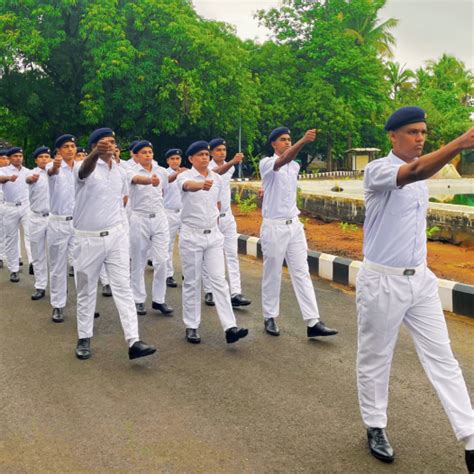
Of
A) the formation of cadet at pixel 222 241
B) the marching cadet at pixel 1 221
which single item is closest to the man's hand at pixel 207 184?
the formation of cadet at pixel 222 241

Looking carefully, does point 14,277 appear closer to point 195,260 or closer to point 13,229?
point 13,229

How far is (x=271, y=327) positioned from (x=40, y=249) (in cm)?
331

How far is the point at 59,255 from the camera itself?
691 cm

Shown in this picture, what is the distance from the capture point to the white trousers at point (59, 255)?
6602 millimetres

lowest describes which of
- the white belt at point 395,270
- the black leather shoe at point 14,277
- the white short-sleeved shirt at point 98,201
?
the black leather shoe at point 14,277

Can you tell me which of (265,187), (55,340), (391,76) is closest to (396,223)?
(265,187)

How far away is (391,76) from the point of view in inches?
1844

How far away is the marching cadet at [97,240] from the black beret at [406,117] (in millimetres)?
2631

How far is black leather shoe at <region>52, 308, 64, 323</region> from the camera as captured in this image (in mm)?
6434

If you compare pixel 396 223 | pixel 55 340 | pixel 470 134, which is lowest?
pixel 55 340

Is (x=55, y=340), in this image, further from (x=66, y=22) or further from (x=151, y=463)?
(x=66, y=22)

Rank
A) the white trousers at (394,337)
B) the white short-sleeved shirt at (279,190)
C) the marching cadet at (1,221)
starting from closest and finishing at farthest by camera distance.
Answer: the white trousers at (394,337) → the white short-sleeved shirt at (279,190) → the marching cadet at (1,221)

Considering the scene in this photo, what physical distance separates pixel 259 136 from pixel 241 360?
28276mm

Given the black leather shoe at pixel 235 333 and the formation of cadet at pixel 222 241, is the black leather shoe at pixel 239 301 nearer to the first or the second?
the formation of cadet at pixel 222 241
